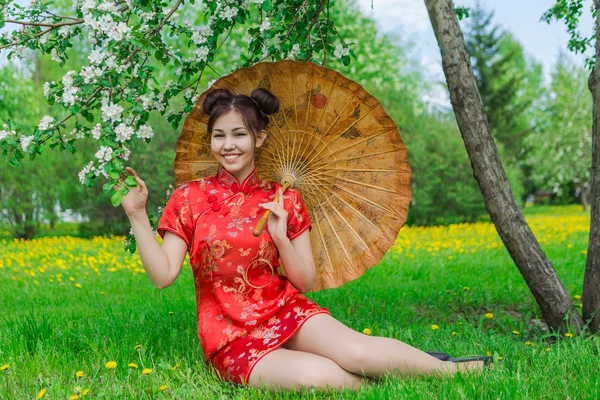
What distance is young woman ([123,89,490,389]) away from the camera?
9.15 feet

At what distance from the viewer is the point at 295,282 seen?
2990 millimetres

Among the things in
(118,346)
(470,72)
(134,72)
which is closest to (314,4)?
(470,72)

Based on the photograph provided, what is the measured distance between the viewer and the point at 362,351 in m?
2.80

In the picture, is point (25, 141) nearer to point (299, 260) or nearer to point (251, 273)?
point (251, 273)

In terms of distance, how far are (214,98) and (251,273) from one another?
86 centimetres

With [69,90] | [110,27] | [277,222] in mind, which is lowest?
[277,222]

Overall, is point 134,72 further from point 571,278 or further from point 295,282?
point 571,278

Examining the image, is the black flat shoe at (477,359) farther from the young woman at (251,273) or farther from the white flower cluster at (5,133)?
the white flower cluster at (5,133)

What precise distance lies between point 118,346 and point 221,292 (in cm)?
90

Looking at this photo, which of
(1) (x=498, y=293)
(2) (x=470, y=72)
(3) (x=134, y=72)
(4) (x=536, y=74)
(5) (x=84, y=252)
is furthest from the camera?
(4) (x=536, y=74)

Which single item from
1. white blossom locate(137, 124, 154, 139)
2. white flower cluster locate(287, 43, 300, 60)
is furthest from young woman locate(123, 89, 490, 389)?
white flower cluster locate(287, 43, 300, 60)

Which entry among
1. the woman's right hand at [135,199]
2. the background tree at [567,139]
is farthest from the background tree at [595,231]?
the background tree at [567,139]

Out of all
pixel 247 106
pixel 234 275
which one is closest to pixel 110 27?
pixel 247 106

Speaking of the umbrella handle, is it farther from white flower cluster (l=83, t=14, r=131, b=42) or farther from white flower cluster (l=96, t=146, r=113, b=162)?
white flower cluster (l=83, t=14, r=131, b=42)
